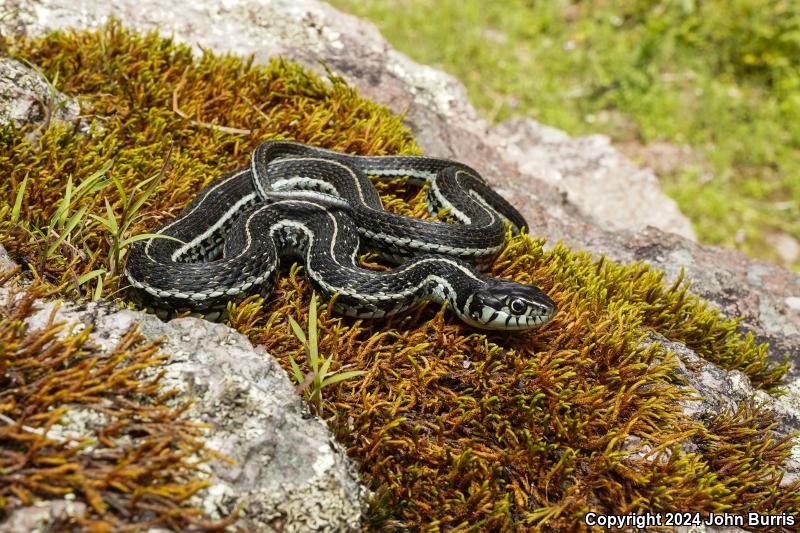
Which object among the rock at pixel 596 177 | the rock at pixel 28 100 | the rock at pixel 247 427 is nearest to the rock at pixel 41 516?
the rock at pixel 247 427

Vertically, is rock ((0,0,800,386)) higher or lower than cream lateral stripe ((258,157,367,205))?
higher

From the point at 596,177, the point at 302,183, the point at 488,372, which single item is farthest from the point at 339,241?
the point at 596,177

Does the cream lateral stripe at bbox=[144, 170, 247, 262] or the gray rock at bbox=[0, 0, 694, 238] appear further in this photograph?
the gray rock at bbox=[0, 0, 694, 238]

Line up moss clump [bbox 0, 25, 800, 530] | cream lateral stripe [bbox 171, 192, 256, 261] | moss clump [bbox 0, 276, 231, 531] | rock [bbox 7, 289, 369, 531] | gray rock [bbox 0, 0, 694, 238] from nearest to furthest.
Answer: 1. moss clump [bbox 0, 276, 231, 531]
2. rock [bbox 7, 289, 369, 531]
3. moss clump [bbox 0, 25, 800, 530]
4. cream lateral stripe [bbox 171, 192, 256, 261]
5. gray rock [bbox 0, 0, 694, 238]

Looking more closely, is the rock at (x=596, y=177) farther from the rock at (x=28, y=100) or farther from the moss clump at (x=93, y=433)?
the moss clump at (x=93, y=433)

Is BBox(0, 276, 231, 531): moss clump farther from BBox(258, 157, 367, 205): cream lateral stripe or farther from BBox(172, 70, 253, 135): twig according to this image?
BBox(172, 70, 253, 135): twig

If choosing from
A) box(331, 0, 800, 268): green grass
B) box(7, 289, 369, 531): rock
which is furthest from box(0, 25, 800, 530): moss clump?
box(331, 0, 800, 268): green grass
